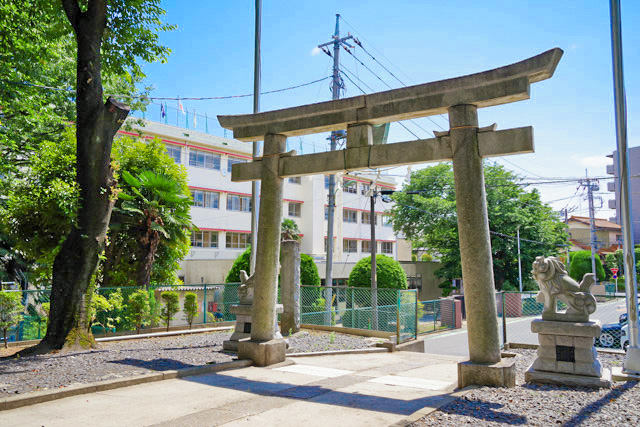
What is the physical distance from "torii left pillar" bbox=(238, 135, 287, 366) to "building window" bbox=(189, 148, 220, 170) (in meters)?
25.0

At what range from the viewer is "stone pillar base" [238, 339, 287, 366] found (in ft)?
30.7

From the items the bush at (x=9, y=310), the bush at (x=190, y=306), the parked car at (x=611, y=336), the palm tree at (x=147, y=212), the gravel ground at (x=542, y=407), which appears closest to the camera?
the gravel ground at (x=542, y=407)

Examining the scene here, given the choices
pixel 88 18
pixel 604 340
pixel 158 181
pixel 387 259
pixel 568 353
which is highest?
pixel 88 18

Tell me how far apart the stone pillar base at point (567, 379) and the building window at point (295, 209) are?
33357 millimetres

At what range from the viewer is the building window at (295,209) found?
40562 mm

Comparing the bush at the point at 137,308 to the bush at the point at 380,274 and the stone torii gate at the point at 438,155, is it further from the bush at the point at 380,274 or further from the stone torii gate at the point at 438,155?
the bush at the point at 380,274

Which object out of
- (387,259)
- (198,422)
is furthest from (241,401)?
(387,259)

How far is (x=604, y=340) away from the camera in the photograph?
15.5 meters

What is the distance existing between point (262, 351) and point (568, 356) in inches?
209

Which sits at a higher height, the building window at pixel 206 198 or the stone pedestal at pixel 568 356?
the building window at pixel 206 198

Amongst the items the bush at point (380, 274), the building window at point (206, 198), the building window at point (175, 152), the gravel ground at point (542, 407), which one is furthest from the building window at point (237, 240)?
the gravel ground at point (542, 407)

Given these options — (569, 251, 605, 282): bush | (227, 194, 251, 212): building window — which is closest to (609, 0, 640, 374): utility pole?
(227, 194, 251, 212): building window

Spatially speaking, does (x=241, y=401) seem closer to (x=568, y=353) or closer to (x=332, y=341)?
(x=568, y=353)

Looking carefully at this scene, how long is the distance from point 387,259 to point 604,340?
1210 centimetres
